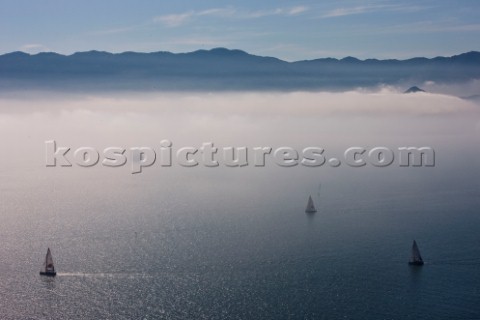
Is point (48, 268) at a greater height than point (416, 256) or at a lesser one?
lesser

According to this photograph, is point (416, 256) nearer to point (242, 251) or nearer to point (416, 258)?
point (416, 258)

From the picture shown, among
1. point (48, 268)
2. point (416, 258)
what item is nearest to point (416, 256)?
point (416, 258)

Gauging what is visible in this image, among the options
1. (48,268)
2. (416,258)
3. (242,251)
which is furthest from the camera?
(242,251)

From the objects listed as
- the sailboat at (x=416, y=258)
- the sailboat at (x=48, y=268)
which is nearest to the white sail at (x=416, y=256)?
the sailboat at (x=416, y=258)

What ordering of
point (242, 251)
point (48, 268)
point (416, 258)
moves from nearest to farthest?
point (48, 268)
point (416, 258)
point (242, 251)

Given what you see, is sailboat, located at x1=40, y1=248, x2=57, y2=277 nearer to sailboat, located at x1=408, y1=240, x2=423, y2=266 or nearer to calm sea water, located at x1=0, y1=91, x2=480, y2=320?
calm sea water, located at x1=0, y1=91, x2=480, y2=320

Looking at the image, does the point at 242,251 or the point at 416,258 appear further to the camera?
the point at 242,251

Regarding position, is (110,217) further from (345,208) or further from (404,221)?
(404,221)

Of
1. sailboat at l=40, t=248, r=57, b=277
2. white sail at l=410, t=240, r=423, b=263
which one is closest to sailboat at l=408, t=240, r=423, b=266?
white sail at l=410, t=240, r=423, b=263

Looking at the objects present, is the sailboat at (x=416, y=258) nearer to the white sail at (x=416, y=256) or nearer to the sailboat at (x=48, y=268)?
the white sail at (x=416, y=256)
